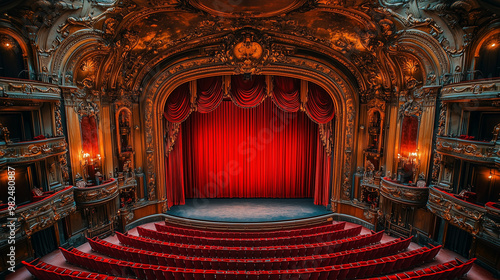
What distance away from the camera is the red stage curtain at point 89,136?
8998 millimetres

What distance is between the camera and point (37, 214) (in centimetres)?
709

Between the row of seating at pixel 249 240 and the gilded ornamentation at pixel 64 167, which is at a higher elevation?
the gilded ornamentation at pixel 64 167

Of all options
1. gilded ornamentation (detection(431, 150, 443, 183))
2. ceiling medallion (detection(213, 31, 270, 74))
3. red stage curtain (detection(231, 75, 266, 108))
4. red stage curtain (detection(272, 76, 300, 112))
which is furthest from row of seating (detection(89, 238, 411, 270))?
ceiling medallion (detection(213, 31, 270, 74))

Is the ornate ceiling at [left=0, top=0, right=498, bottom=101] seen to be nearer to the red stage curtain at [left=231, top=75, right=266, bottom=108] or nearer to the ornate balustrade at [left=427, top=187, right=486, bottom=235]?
the red stage curtain at [left=231, top=75, right=266, bottom=108]

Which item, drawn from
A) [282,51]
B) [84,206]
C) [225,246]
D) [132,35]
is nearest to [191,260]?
[225,246]

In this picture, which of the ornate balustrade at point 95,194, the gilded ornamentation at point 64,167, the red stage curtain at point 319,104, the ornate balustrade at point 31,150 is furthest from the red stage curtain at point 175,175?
the red stage curtain at point 319,104

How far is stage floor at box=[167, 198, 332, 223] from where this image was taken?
36.2 feet

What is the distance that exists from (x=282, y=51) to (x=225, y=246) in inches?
282

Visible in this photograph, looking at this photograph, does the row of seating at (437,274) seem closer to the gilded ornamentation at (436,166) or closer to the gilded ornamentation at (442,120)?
the gilded ornamentation at (436,166)

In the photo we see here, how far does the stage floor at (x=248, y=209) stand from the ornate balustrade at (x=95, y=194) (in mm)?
2967

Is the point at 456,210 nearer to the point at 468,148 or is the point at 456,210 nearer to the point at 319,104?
the point at 468,148

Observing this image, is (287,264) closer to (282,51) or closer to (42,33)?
(282,51)

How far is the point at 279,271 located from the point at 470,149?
5.61m

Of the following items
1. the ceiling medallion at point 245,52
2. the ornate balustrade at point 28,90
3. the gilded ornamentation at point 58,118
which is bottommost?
the gilded ornamentation at point 58,118
